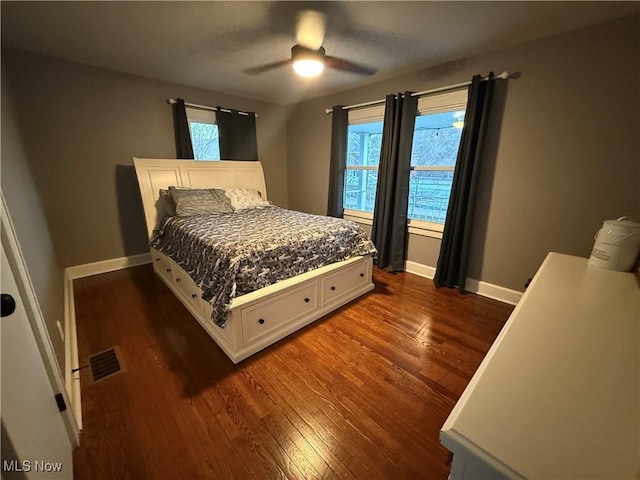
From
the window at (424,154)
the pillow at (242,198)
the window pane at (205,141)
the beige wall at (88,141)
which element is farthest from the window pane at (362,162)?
the beige wall at (88,141)

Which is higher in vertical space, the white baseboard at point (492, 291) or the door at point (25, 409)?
the door at point (25, 409)

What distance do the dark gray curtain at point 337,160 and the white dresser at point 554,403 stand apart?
9.62 ft

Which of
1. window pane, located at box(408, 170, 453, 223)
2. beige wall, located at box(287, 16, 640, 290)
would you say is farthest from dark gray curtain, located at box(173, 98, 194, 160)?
window pane, located at box(408, 170, 453, 223)

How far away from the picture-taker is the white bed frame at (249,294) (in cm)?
179

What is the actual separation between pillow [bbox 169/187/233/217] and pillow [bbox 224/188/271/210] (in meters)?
0.12

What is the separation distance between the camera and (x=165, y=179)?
10.3ft

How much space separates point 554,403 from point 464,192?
7.58 ft

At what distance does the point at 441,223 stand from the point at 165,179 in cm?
325

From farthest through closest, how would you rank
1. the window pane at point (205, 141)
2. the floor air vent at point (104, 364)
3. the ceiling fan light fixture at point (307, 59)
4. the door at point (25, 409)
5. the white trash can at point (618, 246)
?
the window pane at point (205, 141) < the ceiling fan light fixture at point (307, 59) < the floor air vent at point (104, 364) < the white trash can at point (618, 246) < the door at point (25, 409)

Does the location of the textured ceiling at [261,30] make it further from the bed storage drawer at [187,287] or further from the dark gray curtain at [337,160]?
the bed storage drawer at [187,287]

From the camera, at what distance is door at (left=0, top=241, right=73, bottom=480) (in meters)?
0.67

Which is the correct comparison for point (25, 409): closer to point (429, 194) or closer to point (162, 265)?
point (162, 265)

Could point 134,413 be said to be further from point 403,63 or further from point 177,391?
point 403,63

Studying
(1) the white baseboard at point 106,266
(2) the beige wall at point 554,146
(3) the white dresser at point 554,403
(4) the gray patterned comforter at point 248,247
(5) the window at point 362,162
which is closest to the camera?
(3) the white dresser at point 554,403
